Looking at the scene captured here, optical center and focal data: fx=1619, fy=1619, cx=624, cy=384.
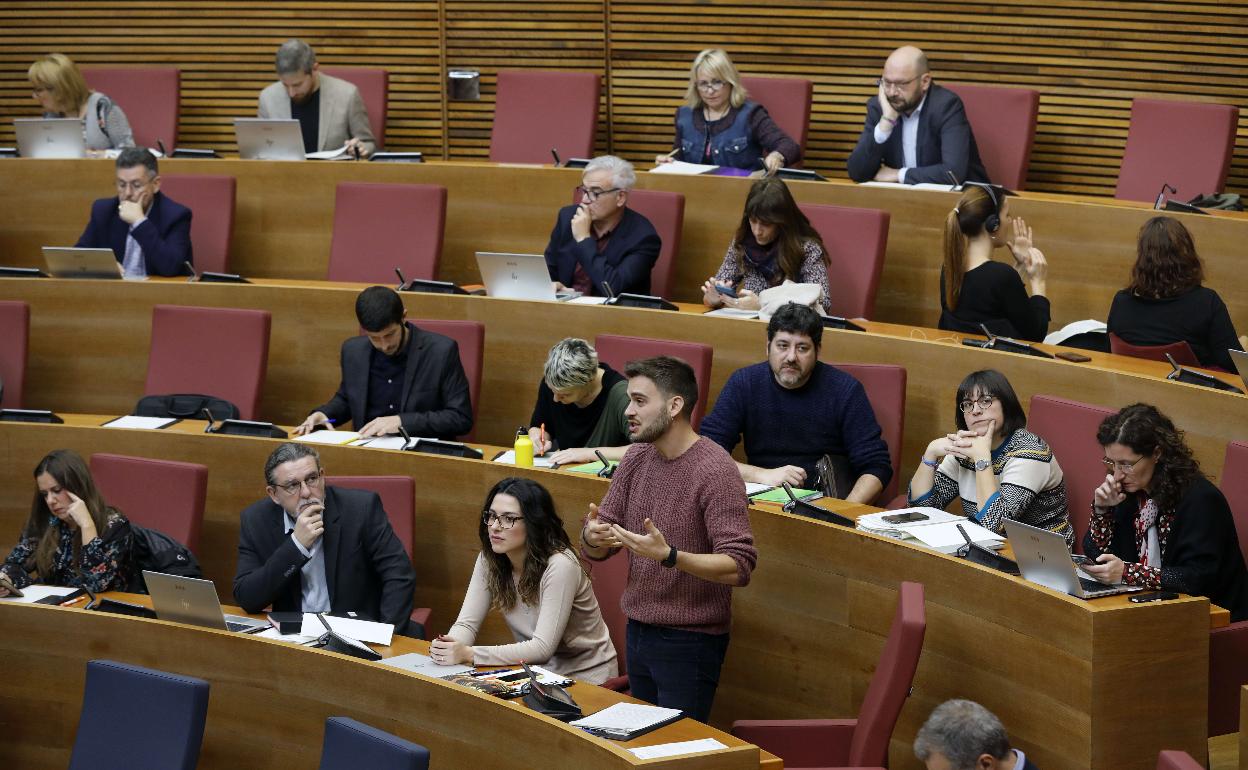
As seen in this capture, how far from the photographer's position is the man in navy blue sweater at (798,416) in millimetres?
3293

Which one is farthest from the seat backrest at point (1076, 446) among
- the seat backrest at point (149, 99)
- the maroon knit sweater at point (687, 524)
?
the seat backrest at point (149, 99)

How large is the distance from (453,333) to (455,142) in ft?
5.67

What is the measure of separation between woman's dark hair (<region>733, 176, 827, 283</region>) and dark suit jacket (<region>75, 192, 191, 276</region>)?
5.31 ft

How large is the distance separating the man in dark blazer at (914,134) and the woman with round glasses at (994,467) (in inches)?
53.2

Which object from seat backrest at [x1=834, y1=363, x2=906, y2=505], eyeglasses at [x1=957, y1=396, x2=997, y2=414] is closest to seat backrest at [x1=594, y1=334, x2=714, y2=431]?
seat backrest at [x1=834, y1=363, x2=906, y2=505]

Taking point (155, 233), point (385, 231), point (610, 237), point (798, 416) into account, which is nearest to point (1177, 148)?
point (610, 237)

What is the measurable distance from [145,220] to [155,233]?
0.15ft

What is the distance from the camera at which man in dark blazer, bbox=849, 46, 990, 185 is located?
4344 millimetres

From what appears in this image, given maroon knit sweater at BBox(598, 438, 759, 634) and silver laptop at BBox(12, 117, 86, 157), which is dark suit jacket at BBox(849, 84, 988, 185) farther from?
silver laptop at BBox(12, 117, 86, 157)

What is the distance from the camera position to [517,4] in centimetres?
534

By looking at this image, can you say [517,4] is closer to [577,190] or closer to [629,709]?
[577,190]

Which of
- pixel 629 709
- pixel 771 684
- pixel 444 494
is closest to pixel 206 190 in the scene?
pixel 444 494

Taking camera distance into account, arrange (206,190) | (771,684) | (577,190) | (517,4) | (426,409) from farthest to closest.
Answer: (517,4), (206,190), (577,190), (426,409), (771,684)

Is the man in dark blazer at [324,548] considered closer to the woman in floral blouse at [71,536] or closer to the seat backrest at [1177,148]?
the woman in floral blouse at [71,536]
